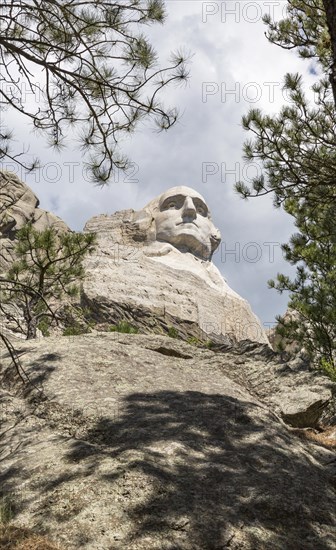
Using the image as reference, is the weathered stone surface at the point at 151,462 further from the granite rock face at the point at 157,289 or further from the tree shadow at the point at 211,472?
the granite rock face at the point at 157,289

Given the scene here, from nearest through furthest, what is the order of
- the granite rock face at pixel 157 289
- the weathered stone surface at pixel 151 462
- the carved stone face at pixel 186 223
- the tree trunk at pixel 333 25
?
the weathered stone surface at pixel 151 462, the tree trunk at pixel 333 25, the granite rock face at pixel 157 289, the carved stone face at pixel 186 223

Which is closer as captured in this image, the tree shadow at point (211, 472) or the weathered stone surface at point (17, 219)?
the tree shadow at point (211, 472)

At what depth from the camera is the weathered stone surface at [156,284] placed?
17.7 m

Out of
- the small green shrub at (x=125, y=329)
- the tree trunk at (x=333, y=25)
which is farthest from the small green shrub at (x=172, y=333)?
the tree trunk at (x=333, y=25)

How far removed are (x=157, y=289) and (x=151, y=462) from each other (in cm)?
1393

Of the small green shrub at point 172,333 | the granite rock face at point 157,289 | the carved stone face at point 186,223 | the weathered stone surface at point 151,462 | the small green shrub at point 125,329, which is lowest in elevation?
the weathered stone surface at point 151,462

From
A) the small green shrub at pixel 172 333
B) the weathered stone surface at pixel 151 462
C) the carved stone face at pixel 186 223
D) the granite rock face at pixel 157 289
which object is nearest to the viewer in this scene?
the weathered stone surface at pixel 151 462

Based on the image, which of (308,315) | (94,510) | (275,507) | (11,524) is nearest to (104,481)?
(94,510)

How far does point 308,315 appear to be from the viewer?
1196cm

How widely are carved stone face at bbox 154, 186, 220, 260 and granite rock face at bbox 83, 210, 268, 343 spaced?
438 mm

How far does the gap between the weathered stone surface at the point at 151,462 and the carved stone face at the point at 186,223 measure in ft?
48.2

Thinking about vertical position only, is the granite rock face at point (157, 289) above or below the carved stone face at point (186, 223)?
below

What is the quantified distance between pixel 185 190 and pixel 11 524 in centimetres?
1970

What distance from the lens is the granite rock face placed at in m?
17.6
